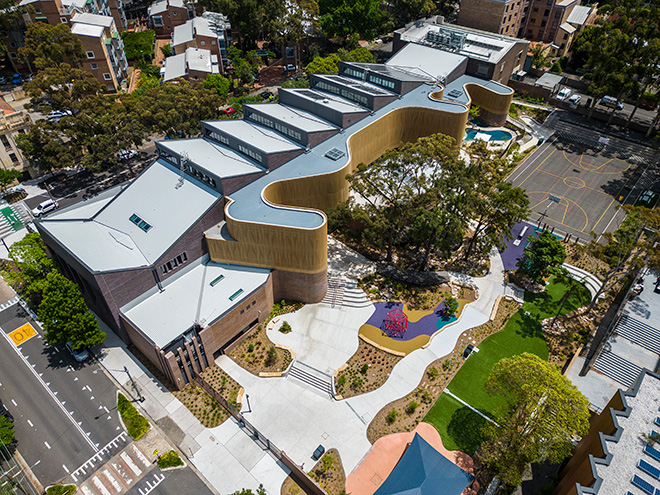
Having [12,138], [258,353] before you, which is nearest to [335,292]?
[258,353]

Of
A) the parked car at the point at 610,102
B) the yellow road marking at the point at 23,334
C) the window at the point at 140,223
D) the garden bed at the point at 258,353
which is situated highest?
the window at the point at 140,223

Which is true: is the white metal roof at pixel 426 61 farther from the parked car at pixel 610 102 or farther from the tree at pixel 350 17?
the parked car at pixel 610 102

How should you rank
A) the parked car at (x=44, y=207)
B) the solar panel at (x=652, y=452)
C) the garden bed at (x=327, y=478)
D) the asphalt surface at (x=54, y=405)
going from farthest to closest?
the parked car at (x=44, y=207) → the asphalt surface at (x=54, y=405) → the garden bed at (x=327, y=478) → the solar panel at (x=652, y=452)

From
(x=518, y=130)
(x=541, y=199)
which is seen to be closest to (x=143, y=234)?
(x=541, y=199)

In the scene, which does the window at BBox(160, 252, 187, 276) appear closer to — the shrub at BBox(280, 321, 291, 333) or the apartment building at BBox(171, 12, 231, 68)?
the shrub at BBox(280, 321, 291, 333)

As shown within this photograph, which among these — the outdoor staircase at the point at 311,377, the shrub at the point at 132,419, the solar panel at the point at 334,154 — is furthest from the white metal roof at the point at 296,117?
the shrub at the point at 132,419
